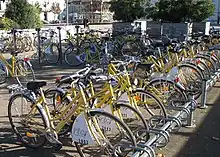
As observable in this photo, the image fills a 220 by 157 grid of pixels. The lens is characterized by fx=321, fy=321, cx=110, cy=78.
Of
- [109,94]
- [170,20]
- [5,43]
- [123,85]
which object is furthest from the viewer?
[170,20]

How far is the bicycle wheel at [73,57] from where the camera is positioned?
10008 mm

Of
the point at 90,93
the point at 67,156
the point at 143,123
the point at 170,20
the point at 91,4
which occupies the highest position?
the point at 91,4

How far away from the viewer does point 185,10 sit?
16.9m

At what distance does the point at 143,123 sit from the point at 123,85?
0.63m

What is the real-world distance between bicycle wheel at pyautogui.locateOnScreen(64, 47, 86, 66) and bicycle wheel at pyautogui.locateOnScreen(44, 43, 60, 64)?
1.10 ft

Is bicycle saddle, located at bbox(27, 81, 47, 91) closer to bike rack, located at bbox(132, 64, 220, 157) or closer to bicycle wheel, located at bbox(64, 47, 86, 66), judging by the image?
bike rack, located at bbox(132, 64, 220, 157)

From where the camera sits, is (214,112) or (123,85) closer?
(123,85)

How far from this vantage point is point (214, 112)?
5762 millimetres

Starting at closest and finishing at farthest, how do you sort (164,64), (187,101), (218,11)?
(187,101), (164,64), (218,11)

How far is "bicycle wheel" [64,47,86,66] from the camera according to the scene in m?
10.0

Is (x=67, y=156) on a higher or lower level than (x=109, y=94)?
lower

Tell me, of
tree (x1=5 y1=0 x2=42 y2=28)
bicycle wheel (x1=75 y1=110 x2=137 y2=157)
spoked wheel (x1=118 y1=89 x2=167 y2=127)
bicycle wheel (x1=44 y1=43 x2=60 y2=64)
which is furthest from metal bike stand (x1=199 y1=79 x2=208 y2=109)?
tree (x1=5 y1=0 x2=42 y2=28)

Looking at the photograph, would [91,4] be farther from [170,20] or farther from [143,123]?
[143,123]

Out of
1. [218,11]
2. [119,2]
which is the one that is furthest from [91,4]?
[119,2]
